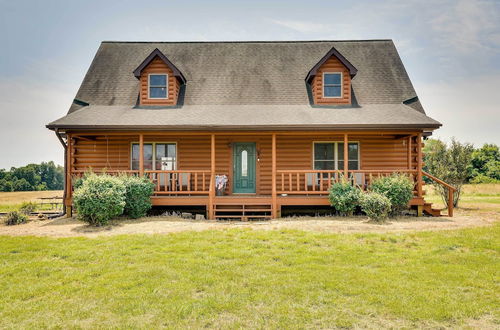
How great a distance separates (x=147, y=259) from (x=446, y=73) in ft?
70.2

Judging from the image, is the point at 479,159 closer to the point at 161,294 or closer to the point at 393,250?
the point at 393,250

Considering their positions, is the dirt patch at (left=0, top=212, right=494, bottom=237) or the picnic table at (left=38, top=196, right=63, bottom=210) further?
the picnic table at (left=38, top=196, right=63, bottom=210)

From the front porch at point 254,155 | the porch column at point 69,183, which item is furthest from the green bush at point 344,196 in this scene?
the porch column at point 69,183

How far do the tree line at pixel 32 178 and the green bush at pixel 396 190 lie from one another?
181ft

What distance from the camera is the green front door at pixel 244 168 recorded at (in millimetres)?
14273

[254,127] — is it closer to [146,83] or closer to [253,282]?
[146,83]

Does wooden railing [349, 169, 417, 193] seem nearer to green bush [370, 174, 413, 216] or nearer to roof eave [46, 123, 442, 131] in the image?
green bush [370, 174, 413, 216]

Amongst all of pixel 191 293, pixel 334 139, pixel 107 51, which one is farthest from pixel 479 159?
pixel 191 293

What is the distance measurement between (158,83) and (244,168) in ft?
18.3

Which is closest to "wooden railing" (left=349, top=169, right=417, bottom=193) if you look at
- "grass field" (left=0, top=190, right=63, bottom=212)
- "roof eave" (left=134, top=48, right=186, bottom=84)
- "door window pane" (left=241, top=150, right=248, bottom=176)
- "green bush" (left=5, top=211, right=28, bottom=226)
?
"door window pane" (left=241, top=150, right=248, bottom=176)

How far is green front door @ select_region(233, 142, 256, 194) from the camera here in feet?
46.8

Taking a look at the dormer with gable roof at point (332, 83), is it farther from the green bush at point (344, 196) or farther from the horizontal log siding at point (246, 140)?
the green bush at point (344, 196)

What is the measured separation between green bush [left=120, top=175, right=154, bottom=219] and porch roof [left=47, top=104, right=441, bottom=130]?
213cm

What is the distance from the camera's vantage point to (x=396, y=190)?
11242mm
